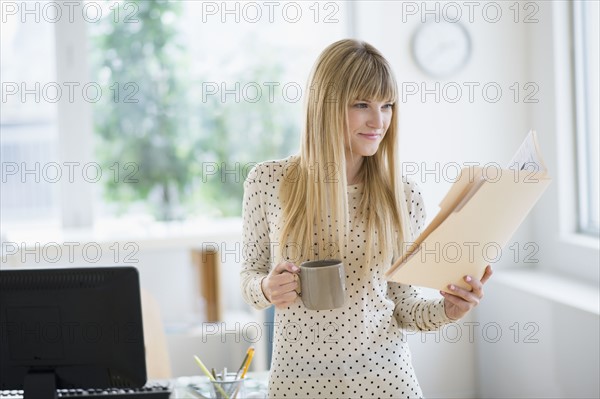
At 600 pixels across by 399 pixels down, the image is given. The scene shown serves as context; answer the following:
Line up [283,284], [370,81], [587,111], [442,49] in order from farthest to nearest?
[442,49] < [587,111] < [370,81] < [283,284]

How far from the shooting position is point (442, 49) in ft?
9.81

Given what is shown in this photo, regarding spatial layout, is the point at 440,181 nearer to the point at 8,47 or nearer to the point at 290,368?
the point at 290,368

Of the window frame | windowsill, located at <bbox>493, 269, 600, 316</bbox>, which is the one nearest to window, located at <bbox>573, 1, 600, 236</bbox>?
the window frame

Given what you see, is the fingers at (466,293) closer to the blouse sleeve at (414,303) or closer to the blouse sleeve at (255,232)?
the blouse sleeve at (414,303)

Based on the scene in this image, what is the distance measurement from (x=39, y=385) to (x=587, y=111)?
214 centimetres

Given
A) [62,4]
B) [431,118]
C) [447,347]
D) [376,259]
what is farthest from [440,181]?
[62,4]

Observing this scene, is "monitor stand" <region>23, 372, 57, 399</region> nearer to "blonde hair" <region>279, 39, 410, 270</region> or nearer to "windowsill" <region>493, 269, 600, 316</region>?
"blonde hair" <region>279, 39, 410, 270</region>

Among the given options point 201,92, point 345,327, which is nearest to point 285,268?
point 345,327

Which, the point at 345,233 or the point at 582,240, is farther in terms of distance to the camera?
the point at 582,240

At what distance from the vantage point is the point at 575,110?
9.02 ft

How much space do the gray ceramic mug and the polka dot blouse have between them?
143 millimetres

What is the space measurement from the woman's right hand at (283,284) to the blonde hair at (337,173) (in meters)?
0.15

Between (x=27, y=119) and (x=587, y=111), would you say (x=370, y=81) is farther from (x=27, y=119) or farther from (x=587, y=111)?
(x=27, y=119)

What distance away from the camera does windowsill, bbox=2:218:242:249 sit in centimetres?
310
